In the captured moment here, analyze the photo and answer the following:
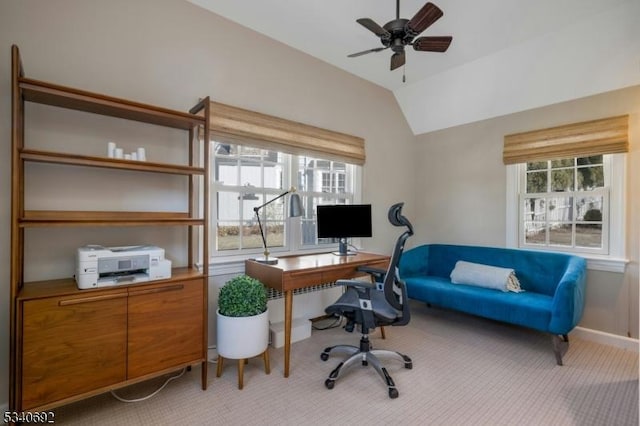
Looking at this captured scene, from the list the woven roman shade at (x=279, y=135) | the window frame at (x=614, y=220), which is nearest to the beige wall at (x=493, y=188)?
the window frame at (x=614, y=220)

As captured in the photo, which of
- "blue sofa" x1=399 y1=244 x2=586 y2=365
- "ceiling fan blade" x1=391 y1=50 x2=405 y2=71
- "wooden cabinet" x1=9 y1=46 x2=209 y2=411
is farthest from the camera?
"blue sofa" x1=399 y1=244 x2=586 y2=365

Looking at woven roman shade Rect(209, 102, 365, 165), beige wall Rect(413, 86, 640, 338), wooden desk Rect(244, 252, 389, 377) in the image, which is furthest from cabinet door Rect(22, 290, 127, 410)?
beige wall Rect(413, 86, 640, 338)

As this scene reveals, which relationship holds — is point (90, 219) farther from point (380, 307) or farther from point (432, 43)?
point (432, 43)

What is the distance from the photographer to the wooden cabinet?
1586 millimetres

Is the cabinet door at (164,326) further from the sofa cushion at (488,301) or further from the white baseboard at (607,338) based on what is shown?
the white baseboard at (607,338)

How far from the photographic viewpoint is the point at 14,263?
1.57 metres

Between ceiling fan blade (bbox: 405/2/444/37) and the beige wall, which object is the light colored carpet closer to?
the beige wall

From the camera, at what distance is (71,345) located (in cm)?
170

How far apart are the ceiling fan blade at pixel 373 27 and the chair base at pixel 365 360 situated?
7.30 feet

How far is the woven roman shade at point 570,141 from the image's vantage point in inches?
114

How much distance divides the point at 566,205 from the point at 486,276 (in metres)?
1.19

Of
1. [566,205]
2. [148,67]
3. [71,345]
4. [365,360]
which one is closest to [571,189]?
[566,205]

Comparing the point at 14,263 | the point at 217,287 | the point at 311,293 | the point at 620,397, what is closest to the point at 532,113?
the point at 620,397

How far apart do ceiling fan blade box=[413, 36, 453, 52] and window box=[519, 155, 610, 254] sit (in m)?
2.08
